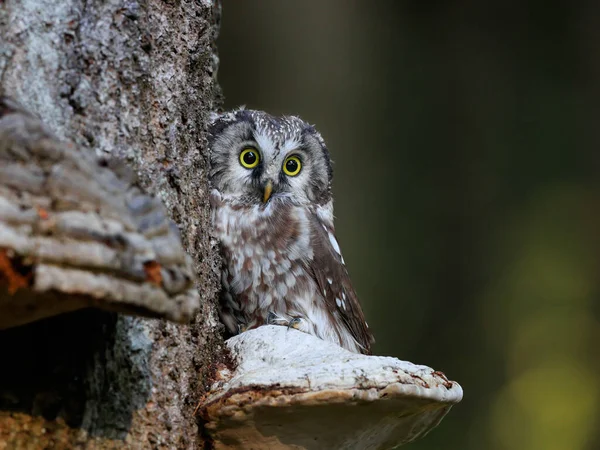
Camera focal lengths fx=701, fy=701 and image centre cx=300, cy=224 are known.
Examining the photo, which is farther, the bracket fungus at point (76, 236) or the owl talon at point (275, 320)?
the owl talon at point (275, 320)

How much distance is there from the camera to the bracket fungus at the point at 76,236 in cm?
82

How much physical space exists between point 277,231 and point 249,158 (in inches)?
10.4

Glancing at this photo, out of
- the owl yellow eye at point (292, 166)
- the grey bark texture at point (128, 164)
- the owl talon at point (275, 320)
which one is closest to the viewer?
the grey bark texture at point (128, 164)

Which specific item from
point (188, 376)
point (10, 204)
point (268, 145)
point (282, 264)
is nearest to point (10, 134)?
point (10, 204)

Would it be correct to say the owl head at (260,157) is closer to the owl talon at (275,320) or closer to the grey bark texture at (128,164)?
the owl talon at (275,320)

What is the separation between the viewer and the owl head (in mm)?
2059

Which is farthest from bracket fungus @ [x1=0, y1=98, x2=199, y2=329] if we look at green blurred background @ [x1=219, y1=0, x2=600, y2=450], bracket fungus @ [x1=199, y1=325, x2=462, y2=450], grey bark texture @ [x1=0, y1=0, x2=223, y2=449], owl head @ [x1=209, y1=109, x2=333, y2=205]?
green blurred background @ [x1=219, y1=0, x2=600, y2=450]

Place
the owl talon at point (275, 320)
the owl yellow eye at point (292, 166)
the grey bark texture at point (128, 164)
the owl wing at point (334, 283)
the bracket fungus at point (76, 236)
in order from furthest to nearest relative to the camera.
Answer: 1. the owl yellow eye at point (292, 166)
2. the owl wing at point (334, 283)
3. the owl talon at point (275, 320)
4. the grey bark texture at point (128, 164)
5. the bracket fungus at point (76, 236)

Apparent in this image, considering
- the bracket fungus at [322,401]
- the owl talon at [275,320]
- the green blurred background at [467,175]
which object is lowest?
the bracket fungus at [322,401]

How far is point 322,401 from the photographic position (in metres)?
1.14

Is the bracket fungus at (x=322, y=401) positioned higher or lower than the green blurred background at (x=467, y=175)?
lower

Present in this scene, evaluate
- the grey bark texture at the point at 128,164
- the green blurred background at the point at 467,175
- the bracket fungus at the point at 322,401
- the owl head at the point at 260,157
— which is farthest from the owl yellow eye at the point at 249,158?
the green blurred background at the point at 467,175

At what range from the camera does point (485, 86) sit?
582 cm

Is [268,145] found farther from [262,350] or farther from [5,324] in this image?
[5,324]
